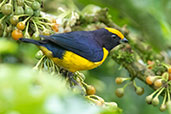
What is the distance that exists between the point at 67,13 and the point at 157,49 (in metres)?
2.03

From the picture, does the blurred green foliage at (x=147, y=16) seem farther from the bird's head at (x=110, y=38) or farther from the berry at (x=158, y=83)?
the berry at (x=158, y=83)

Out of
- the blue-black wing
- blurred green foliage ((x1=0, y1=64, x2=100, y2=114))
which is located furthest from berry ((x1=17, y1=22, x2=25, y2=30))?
blurred green foliage ((x1=0, y1=64, x2=100, y2=114))

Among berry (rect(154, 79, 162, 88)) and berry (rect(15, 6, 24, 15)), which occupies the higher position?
berry (rect(15, 6, 24, 15))

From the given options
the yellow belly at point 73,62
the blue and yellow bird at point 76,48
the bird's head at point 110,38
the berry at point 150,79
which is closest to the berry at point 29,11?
the blue and yellow bird at point 76,48

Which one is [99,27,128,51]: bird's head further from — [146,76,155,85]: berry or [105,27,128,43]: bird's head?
[146,76,155,85]: berry

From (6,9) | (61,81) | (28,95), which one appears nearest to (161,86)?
(61,81)

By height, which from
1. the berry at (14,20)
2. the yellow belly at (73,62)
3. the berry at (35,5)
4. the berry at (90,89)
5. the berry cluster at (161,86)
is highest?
the berry at (35,5)

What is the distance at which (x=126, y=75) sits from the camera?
15.0 feet

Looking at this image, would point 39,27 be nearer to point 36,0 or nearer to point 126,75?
point 36,0

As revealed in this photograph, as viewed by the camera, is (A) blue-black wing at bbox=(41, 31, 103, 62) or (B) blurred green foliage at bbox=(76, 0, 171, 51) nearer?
(A) blue-black wing at bbox=(41, 31, 103, 62)

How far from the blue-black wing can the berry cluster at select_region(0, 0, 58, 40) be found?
0.62 ft

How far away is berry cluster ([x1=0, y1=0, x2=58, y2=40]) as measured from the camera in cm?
247

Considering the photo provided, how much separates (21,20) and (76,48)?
0.71 m

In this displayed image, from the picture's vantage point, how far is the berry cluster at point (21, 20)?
247 cm
